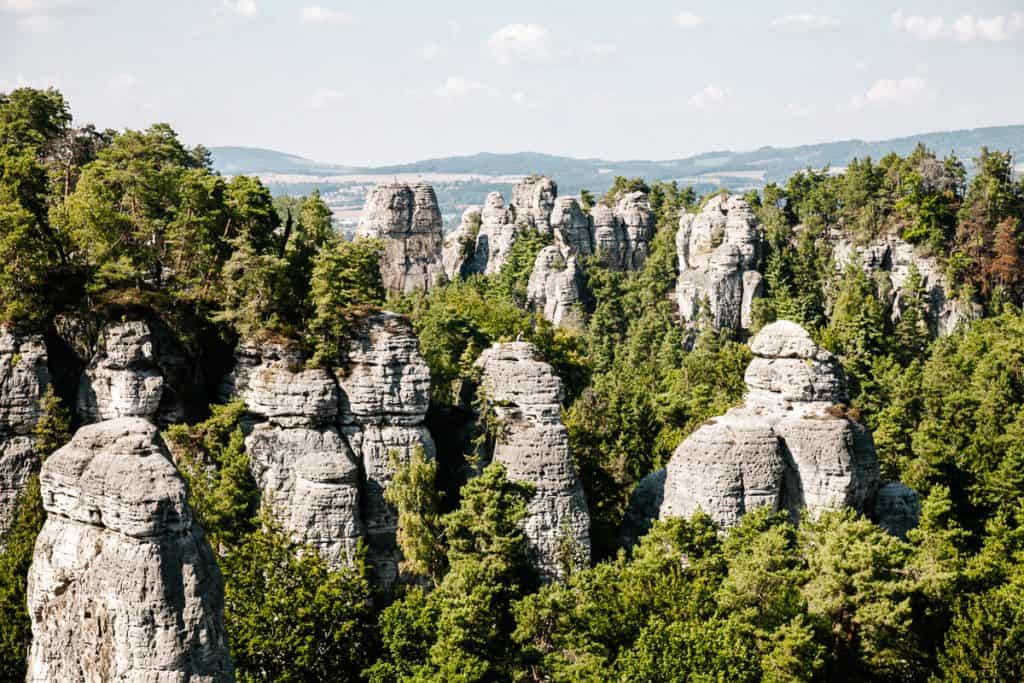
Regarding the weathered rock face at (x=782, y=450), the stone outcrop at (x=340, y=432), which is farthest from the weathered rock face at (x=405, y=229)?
the weathered rock face at (x=782, y=450)

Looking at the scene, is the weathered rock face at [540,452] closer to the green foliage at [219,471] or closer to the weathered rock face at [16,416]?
the green foliage at [219,471]

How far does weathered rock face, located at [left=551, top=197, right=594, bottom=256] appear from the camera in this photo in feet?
287

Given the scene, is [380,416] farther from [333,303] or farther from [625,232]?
[625,232]

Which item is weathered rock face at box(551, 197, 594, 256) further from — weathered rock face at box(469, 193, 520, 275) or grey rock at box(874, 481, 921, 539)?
grey rock at box(874, 481, 921, 539)

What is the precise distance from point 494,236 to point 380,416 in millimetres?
56443

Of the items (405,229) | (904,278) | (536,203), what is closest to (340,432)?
(405,229)

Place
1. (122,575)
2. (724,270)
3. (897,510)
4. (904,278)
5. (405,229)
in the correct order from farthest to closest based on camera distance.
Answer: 1. (405,229)
2. (724,270)
3. (904,278)
4. (897,510)
5. (122,575)

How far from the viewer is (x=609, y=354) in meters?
74.5

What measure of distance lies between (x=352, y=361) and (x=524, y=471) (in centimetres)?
706

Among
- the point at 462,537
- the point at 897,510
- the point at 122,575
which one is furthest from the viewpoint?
the point at 897,510

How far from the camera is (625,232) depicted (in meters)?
91.2

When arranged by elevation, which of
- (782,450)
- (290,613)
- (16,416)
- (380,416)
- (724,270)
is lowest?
(290,613)

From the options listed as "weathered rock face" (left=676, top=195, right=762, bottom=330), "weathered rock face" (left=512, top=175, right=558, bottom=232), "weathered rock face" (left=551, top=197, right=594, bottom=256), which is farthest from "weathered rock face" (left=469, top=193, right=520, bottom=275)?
"weathered rock face" (left=676, top=195, right=762, bottom=330)

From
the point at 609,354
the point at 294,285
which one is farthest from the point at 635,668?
the point at 609,354
